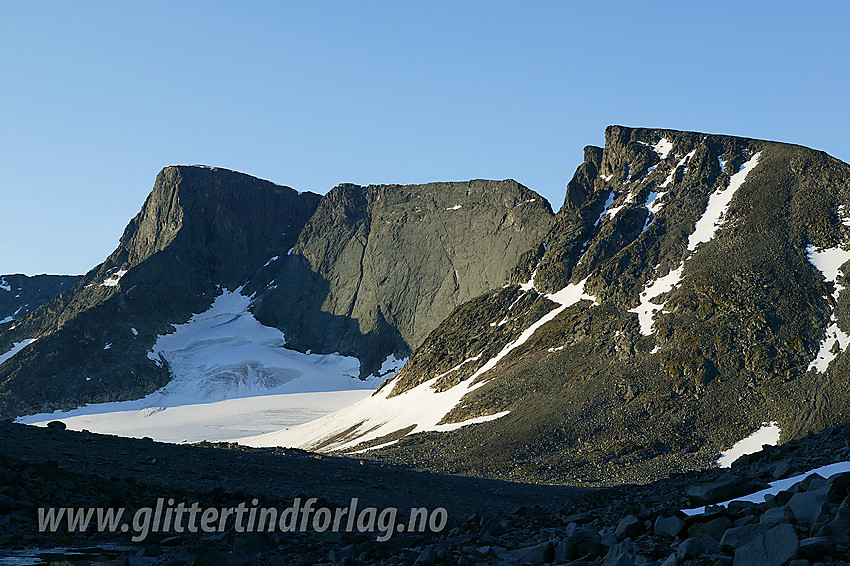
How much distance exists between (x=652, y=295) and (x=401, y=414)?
31357mm

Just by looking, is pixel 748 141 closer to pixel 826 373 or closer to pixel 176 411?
pixel 826 373

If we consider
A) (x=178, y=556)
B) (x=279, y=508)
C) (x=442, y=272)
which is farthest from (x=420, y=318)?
(x=178, y=556)

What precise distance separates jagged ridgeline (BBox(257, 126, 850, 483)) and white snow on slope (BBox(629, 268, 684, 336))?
0.69 ft

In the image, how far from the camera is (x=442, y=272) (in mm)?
151125

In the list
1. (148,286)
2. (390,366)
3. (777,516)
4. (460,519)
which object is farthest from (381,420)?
(148,286)

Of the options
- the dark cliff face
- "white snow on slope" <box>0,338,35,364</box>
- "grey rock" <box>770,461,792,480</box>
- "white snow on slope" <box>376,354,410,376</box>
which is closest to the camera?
"grey rock" <box>770,461,792,480</box>

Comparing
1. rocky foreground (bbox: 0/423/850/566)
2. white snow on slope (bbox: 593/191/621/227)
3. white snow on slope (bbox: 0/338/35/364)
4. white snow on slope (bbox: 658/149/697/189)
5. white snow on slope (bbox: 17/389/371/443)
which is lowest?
white snow on slope (bbox: 17/389/371/443)

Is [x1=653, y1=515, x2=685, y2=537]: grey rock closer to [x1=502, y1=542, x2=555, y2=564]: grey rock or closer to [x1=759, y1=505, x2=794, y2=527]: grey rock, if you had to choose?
[x1=759, y1=505, x2=794, y2=527]: grey rock

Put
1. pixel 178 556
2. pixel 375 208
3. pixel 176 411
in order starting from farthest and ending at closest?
1. pixel 375 208
2. pixel 176 411
3. pixel 178 556

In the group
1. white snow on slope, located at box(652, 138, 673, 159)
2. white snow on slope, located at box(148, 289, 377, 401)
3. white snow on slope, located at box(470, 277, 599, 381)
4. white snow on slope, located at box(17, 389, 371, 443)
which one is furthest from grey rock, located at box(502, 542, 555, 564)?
white snow on slope, located at box(148, 289, 377, 401)

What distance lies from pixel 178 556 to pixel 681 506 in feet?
30.7

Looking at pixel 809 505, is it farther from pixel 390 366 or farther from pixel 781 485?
pixel 390 366

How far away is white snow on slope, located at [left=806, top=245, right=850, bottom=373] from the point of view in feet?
214

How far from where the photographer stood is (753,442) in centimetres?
5934
